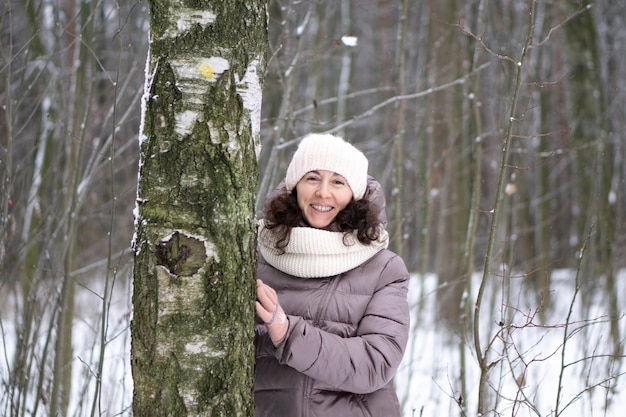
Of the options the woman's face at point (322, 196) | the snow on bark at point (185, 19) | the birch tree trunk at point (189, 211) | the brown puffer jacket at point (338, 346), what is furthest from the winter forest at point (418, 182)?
the woman's face at point (322, 196)

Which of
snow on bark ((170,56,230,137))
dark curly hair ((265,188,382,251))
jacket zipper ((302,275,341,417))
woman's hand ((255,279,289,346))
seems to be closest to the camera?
snow on bark ((170,56,230,137))

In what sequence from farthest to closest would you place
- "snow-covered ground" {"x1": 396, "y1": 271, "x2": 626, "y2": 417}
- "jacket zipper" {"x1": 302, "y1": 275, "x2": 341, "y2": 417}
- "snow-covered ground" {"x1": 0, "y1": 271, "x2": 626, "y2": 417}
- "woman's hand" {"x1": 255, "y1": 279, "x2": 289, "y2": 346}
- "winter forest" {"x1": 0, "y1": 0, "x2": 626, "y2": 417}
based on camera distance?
"snow-covered ground" {"x1": 396, "y1": 271, "x2": 626, "y2": 417}
"snow-covered ground" {"x1": 0, "y1": 271, "x2": 626, "y2": 417}
"winter forest" {"x1": 0, "y1": 0, "x2": 626, "y2": 417}
"jacket zipper" {"x1": 302, "y1": 275, "x2": 341, "y2": 417}
"woman's hand" {"x1": 255, "y1": 279, "x2": 289, "y2": 346}

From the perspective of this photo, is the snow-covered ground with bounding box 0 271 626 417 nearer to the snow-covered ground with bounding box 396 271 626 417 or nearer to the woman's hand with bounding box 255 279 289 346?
the snow-covered ground with bounding box 396 271 626 417

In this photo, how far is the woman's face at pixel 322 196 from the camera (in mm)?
2430

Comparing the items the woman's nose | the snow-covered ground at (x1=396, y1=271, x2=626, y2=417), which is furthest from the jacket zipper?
the snow-covered ground at (x1=396, y1=271, x2=626, y2=417)

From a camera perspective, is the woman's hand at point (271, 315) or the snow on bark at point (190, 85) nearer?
the snow on bark at point (190, 85)

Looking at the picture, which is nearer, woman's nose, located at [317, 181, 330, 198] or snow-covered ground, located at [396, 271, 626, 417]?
woman's nose, located at [317, 181, 330, 198]

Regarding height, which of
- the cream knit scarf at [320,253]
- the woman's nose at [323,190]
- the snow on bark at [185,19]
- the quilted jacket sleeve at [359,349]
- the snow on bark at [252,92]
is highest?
the snow on bark at [185,19]

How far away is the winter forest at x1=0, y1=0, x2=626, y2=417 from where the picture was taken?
330cm

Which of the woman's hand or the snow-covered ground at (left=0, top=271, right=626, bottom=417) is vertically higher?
the snow-covered ground at (left=0, top=271, right=626, bottom=417)

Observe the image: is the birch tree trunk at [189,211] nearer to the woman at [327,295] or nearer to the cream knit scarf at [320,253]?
the woman at [327,295]

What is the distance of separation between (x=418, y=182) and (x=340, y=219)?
A: 597 centimetres

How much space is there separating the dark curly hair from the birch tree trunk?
468 mm

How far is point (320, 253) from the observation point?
→ 2332 mm
